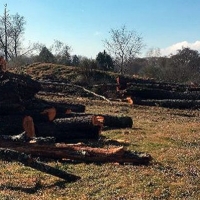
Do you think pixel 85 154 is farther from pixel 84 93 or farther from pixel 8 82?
pixel 84 93

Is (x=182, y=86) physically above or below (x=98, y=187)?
above

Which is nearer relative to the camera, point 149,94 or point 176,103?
point 176,103

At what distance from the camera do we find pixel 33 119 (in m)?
12.0

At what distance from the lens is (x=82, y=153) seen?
8914mm

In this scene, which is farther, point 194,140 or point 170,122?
point 170,122

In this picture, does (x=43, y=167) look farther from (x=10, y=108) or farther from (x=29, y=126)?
(x=10, y=108)

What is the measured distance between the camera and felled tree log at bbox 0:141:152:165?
8.77 metres

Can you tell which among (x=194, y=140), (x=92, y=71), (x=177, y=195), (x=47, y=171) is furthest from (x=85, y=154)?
(x=92, y=71)

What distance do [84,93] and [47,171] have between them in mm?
19500

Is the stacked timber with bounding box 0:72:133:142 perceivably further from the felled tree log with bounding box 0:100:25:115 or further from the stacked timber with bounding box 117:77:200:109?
the stacked timber with bounding box 117:77:200:109

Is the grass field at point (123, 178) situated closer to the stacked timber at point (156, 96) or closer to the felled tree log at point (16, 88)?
the felled tree log at point (16, 88)

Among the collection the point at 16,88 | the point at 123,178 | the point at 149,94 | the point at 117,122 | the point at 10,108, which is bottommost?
the point at 123,178

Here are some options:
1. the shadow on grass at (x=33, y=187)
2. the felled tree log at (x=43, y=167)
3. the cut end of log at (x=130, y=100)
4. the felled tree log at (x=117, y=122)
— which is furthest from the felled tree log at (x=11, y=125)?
the cut end of log at (x=130, y=100)

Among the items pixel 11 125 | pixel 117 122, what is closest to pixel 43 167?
pixel 11 125
